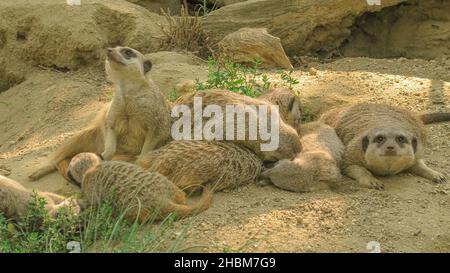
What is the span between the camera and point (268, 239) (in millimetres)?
3770

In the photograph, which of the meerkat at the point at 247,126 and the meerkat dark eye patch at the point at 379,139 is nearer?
the meerkat at the point at 247,126

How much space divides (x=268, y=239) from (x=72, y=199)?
108 centimetres

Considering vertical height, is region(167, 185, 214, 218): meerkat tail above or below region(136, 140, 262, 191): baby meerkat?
below

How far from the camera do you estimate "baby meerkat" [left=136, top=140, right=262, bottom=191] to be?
428 centimetres

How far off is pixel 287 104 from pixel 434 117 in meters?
1.13

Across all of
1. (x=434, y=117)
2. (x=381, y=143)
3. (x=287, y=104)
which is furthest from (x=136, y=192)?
(x=434, y=117)

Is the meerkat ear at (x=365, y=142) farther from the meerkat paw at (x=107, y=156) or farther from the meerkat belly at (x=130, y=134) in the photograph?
the meerkat paw at (x=107, y=156)

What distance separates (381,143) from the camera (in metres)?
4.66

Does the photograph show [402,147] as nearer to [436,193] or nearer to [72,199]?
[436,193]

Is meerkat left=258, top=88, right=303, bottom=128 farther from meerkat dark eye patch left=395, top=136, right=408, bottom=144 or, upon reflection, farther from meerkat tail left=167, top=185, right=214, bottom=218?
meerkat tail left=167, top=185, right=214, bottom=218

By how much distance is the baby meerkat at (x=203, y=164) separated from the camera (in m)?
4.28

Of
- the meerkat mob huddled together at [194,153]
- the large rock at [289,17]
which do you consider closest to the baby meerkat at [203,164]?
the meerkat mob huddled together at [194,153]

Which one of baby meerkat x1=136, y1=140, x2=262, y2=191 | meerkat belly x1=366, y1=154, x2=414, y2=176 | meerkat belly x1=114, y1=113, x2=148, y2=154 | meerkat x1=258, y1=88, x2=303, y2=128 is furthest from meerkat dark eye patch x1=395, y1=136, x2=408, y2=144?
meerkat belly x1=114, y1=113, x2=148, y2=154
